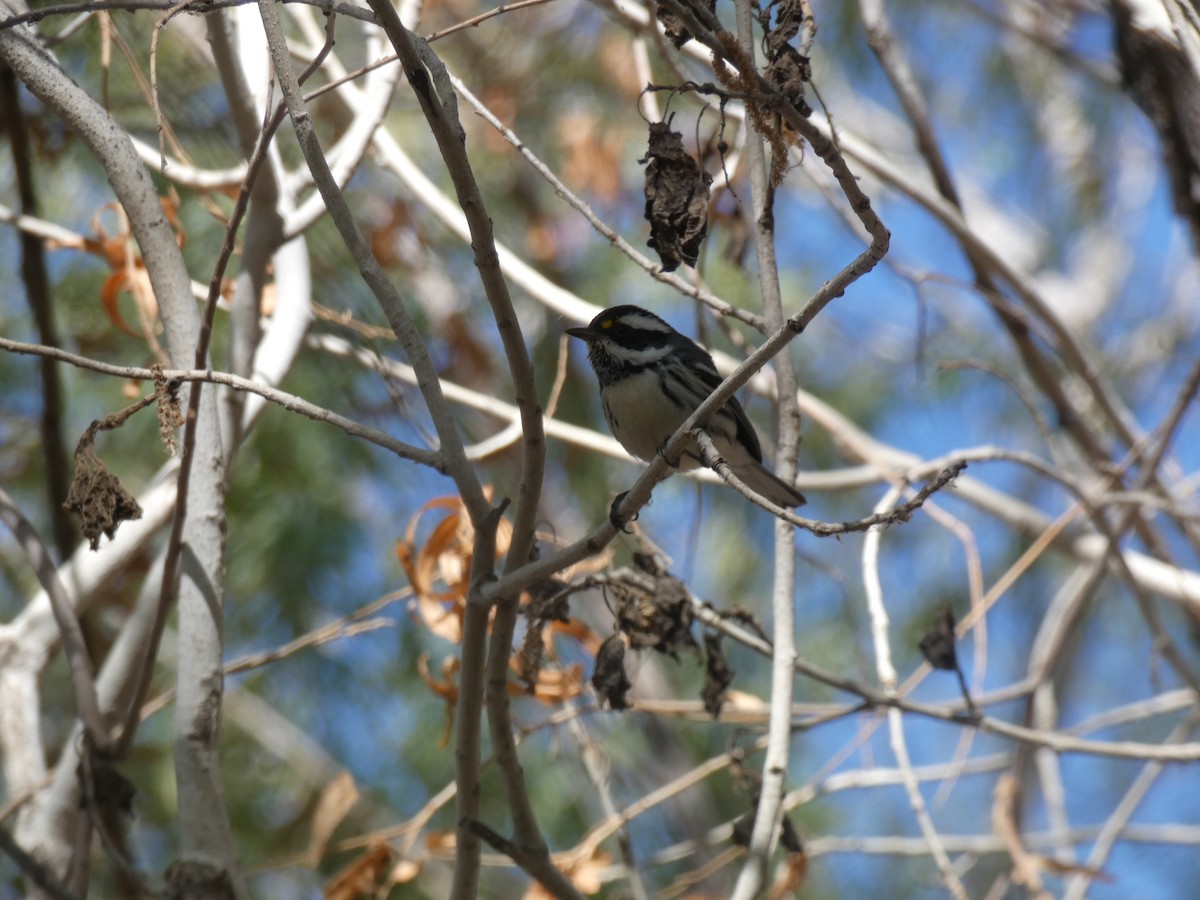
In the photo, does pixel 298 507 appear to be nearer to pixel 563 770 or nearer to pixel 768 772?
pixel 563 770

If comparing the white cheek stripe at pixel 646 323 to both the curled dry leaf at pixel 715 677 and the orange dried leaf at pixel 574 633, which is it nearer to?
the orange dried leaf at pixel 574 633

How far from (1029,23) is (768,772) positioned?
658 cm

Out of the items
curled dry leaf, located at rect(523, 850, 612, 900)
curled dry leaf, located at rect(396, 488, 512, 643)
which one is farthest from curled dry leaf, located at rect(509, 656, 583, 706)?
curled dry leaf, located at rect(523, 850, 612, 900)

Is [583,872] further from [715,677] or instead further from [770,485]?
[770,485]

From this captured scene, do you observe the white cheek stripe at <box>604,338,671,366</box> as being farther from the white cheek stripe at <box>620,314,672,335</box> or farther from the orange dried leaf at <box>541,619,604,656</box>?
the orange dried leaf at <box>541,619,604,656</box>

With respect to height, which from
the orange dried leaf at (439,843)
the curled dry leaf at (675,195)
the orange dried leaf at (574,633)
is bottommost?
the orange dried leaf at (439,843)

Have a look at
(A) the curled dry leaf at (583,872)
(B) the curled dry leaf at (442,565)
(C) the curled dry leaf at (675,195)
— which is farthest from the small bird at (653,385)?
(C) the curled dry leaf at (675,195)

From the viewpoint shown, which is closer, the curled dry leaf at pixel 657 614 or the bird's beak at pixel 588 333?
the curled dry leaf at pixel 657 614

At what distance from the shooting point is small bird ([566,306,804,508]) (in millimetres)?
4082

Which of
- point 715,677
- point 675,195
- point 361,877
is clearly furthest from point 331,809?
point 675,195

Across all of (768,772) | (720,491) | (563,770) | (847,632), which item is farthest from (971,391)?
(768,772)

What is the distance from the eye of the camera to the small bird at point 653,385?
408 centimetres

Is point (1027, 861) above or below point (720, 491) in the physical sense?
below

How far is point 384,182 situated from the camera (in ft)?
22.7
